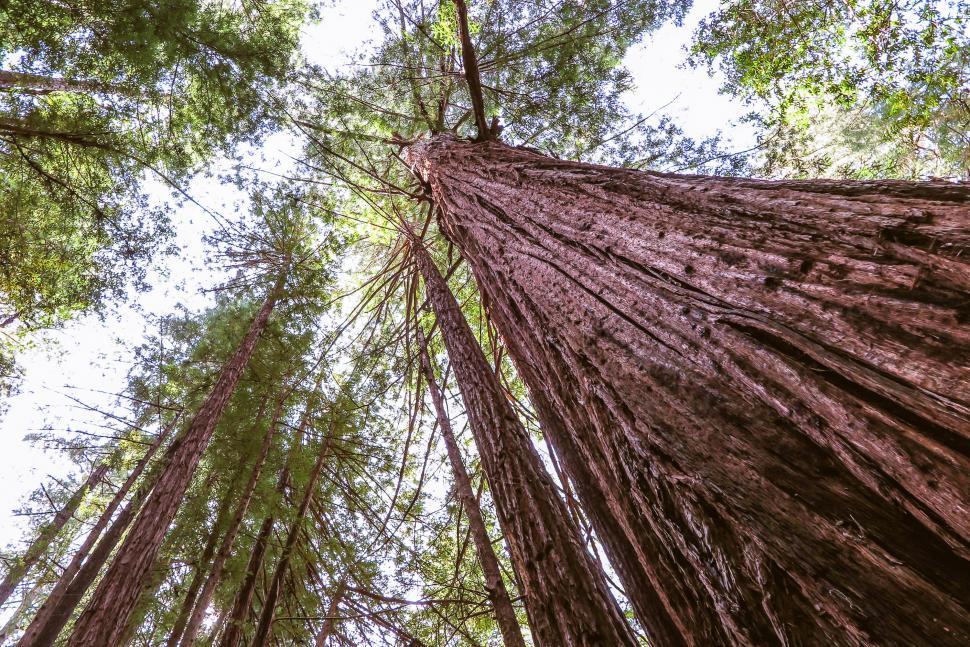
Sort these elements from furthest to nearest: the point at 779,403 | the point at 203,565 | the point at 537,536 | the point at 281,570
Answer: the point at 203,565, the point at 281,570, the point at 537,536, the point at 779,403

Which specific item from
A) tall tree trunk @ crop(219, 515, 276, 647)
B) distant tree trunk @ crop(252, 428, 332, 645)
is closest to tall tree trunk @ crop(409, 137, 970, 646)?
distant tree trunk @ crop(252, 428, 332, 645)

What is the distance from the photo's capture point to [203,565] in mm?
4551

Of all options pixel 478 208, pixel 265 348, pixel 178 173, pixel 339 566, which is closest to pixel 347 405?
pixel 339 566

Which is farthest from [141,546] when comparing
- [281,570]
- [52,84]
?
[52,84]

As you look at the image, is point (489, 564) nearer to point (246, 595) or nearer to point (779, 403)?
point (779, 403)

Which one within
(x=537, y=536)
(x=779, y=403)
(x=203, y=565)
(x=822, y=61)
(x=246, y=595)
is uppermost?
(x=822, y=61)

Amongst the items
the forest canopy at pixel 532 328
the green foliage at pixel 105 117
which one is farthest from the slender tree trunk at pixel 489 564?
the green foliage at pixel 105 117

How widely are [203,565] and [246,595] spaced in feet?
2.56

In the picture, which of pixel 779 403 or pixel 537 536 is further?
pixel 537 536

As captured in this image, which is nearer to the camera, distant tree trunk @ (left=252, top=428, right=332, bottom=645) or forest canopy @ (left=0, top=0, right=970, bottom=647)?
forest canopy @ (left=0, top=0, right=970, bottom=647)

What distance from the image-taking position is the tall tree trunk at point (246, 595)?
3.79 m

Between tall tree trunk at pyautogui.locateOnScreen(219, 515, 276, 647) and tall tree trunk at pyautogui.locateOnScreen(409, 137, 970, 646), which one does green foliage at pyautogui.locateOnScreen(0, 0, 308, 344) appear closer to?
tall tree trunk at pyautogui.locateOnScreen(219, 515, 276, 647)

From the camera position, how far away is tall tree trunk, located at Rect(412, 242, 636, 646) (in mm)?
1403

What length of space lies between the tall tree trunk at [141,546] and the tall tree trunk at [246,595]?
74 centimetres
